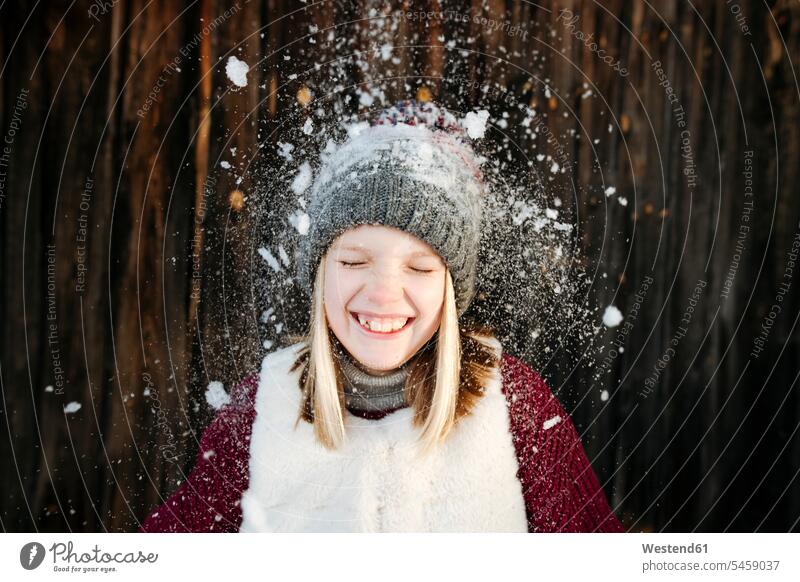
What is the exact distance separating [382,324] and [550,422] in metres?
0.23

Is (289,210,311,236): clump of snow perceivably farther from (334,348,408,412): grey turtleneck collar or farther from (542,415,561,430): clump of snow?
(542,415,561,430): clump of snow

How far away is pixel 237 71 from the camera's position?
0.72 m

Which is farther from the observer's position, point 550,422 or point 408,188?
point 550,422

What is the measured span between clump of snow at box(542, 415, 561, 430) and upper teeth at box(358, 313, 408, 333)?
0.21m

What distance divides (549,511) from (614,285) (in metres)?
0.28

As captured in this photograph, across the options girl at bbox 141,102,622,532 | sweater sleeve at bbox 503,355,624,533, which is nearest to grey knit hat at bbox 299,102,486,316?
girl at bbox 141,102,622,532

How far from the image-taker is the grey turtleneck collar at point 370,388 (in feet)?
2.31

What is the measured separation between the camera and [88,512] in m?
0.75

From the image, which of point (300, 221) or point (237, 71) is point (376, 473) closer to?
point (300, 221)

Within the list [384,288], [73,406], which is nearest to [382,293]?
[384,288]

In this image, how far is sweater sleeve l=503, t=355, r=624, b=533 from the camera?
715 mm

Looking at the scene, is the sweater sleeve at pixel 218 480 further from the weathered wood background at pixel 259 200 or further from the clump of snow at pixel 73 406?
the clump of snow at pixel 73 406

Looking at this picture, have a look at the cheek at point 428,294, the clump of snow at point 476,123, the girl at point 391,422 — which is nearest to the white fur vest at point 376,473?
the girl at point 391,422
